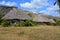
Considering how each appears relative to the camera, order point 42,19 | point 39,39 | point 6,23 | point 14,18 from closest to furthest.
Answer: point 39,39, point 6,23, point 14,18, point 42,19

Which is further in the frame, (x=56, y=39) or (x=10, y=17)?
(x=10, y=17)

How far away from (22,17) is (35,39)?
32050mm

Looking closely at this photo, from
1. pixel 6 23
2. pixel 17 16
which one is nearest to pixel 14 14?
pixel 17 16

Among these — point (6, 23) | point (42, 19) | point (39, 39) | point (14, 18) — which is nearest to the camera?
point (39, 39)

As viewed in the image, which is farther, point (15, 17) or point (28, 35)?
point (15, 17)

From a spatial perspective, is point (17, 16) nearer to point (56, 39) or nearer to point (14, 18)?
point (14, 18)

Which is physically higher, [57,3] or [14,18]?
[57,3]

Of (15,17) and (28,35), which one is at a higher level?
(15,17)

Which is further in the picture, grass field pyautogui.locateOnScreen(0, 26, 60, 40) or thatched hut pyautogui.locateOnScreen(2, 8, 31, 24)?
thatched hut pyautogui.locateOnScreen(2, 8, 31, 24)

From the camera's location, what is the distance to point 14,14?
4747 cm

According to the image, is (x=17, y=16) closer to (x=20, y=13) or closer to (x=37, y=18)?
(x=20, y=13)

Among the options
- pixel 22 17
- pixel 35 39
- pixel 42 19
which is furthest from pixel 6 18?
pixel 35 39

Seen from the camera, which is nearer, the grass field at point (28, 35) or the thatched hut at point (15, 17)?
the grass field at point (28, 35)

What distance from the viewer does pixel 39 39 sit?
15.3 metres
